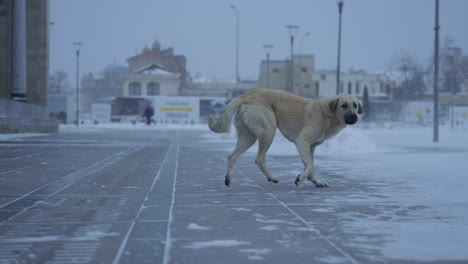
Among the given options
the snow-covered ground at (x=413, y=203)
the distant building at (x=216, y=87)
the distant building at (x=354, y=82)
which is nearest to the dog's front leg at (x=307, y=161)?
the snow-covered ground at (x=413, y=203)

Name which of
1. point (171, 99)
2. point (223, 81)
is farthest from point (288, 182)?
point (223, 81)

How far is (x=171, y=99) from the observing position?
7938 centimetres

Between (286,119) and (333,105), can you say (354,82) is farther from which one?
(333,105)

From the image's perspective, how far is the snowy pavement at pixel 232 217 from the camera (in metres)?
5.35

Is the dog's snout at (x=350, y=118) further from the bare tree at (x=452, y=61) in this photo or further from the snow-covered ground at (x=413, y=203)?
the bare tree at (x=452, y=61)

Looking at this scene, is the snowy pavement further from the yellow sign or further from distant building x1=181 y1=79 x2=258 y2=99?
distant building x1=181 y1=79 x2=258 y2=99

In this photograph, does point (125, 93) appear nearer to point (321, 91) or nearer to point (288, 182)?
point (321, 91)

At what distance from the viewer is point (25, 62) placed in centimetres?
4031

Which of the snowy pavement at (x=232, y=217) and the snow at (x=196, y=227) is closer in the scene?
the snowy pavement at (x=232, y=217)

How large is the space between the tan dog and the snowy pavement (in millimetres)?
616

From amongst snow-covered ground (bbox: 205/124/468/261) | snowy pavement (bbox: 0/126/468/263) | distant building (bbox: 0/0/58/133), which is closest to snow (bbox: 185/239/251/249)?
snowy pavement (bbox: 0/126/468/263)

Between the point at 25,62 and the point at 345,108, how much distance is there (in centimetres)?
3366

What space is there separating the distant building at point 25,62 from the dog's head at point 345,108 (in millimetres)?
30275

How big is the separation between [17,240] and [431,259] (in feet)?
11.9
